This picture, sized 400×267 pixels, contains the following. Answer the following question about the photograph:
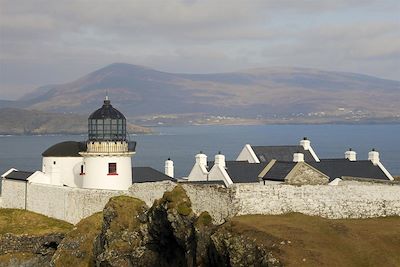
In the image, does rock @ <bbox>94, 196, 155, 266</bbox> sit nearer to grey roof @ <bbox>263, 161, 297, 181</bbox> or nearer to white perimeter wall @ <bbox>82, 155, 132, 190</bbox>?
grey roof @ <bbox>263, 161, 297, 181</bbox>

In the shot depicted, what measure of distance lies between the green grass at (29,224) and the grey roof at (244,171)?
14159 millimetres

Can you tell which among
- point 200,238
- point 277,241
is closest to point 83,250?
point 200,238

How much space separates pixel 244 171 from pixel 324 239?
23682 millimetres

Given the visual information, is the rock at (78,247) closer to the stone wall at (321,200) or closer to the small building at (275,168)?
the small building at (275,168)

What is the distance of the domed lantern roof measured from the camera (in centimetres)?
5419

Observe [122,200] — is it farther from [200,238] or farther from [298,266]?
[298,266]

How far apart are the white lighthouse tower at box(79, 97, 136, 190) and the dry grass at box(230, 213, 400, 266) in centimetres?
1990

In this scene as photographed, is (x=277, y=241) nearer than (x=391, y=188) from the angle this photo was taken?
Yes

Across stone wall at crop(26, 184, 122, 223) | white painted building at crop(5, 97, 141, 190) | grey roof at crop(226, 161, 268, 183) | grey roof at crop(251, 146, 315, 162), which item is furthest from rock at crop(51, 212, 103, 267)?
grey roof at crop(251, 146, 315, 162)

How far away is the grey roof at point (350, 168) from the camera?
178 feet

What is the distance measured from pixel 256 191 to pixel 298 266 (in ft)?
27.7

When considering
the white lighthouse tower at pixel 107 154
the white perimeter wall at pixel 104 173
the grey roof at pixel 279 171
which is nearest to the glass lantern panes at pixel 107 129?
the white lighthouse tower at pixel 107 154

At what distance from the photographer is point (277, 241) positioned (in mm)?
31594

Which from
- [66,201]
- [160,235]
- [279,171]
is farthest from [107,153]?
[160,235]
